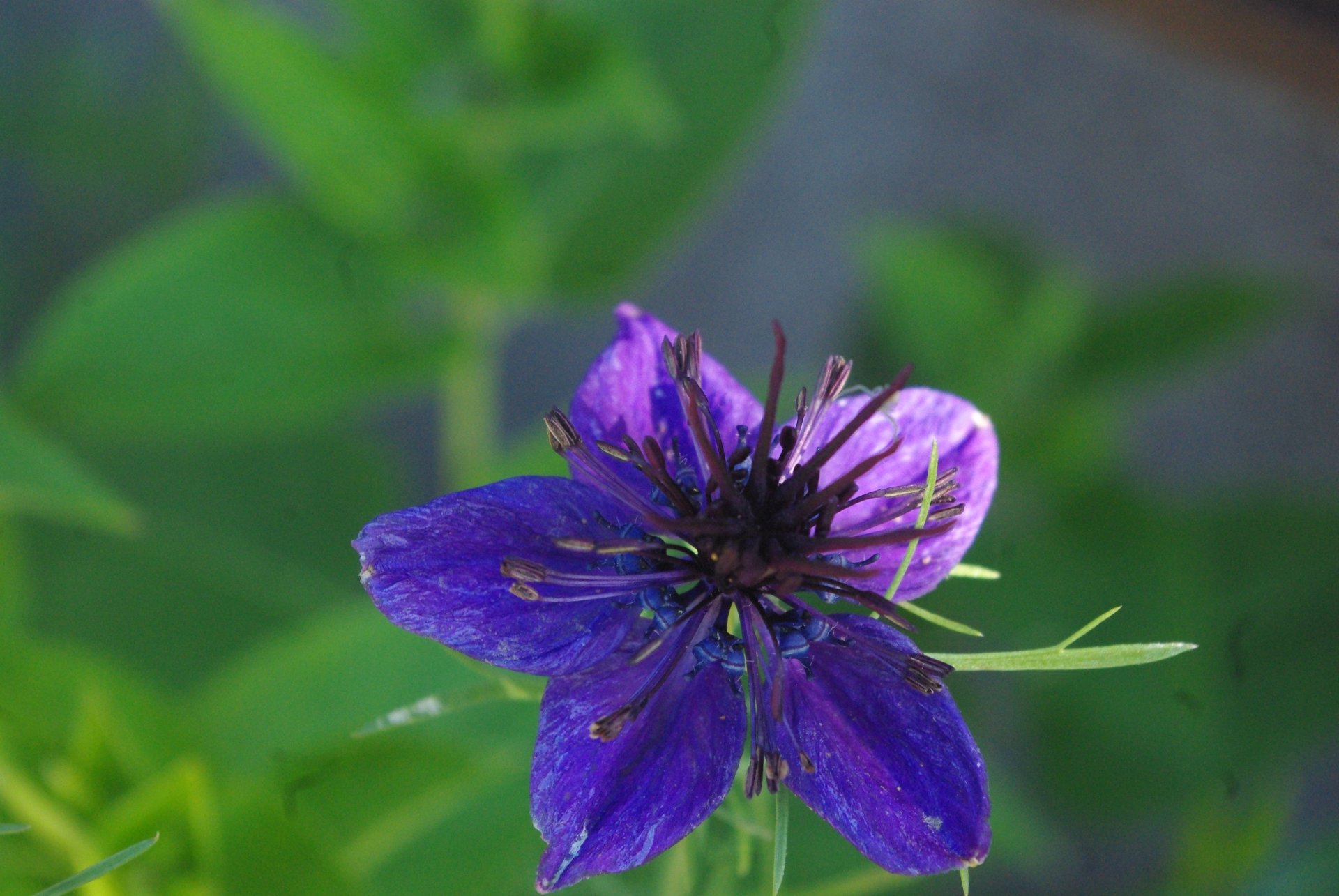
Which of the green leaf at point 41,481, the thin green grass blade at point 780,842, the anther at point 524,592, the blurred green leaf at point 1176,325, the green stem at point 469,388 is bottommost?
the thin green grass blade at point 780,842

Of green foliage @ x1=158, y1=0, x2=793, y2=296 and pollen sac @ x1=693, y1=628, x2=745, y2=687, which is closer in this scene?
pollen sac @ x1=693, y1=628, x2=745, y2=687

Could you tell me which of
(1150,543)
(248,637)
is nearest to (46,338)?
(248,637)

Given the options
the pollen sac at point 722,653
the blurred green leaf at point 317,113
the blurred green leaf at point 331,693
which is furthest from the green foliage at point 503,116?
the pollen sac at point 722,653

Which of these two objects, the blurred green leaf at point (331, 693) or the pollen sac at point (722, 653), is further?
the blurred green leaf at point (331, 693)

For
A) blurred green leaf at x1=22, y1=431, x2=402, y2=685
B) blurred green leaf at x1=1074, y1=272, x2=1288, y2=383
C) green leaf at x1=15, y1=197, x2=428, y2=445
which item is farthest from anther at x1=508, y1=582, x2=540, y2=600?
blurred green leaf at x1=1074, y1=272, x2=1288, y2=383

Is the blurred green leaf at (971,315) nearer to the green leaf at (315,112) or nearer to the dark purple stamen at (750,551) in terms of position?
the green leaf at (315,112)

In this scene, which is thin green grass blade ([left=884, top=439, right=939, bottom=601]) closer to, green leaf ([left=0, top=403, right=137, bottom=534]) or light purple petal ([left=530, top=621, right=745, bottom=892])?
light purple petal ([left=530, top=621, right=745, bottom=892])

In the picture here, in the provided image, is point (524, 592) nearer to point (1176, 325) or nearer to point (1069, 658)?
point (1069, 658)
